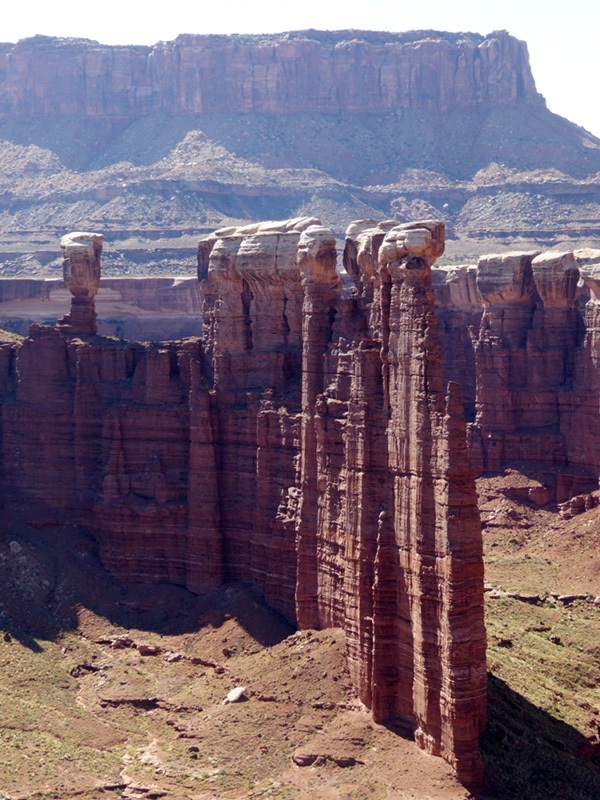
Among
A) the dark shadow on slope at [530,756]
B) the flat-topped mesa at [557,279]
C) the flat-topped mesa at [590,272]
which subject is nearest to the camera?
the dark shadow on slope at [530,756]

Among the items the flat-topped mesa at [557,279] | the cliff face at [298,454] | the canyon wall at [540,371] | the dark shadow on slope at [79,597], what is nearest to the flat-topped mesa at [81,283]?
the cliff face at [298,454]

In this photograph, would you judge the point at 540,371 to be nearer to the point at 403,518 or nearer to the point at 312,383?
the point at 312,383

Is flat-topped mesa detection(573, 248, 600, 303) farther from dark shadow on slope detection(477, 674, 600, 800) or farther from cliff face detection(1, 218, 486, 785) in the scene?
dark shadow on slope detection(477, 674, 600, 800)

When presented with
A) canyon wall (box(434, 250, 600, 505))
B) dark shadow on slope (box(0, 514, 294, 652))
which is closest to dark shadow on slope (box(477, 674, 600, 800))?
dark shadow on slope (box(0, 514, 294, 652))

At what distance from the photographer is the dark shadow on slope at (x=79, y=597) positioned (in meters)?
67.0

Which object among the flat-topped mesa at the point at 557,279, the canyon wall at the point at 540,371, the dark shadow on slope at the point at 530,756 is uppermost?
the flat-topped mesa at the point at 557,279

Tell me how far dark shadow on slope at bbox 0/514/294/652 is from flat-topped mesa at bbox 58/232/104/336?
8948 mm

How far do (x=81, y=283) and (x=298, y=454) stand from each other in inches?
687

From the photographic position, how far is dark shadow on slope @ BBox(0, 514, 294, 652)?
6700cm

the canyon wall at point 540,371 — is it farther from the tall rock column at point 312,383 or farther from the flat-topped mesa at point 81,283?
the tall rock column at point 312,383

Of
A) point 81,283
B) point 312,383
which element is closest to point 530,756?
point 312,383

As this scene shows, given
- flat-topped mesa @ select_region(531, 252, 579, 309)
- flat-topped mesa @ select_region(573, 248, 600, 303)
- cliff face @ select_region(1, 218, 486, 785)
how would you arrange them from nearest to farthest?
cliff face @ select_region(1, 218, 486, 785) < flat-topped mesa @ select_region(573, 248, 600, 303) < flat-topped mesa @ select_region(531, 252, 579, 309)

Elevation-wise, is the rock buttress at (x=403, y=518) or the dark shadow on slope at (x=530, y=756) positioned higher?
the rock buttress at (x=403, y=518)

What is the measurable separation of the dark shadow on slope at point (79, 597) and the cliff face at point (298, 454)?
70 cm
